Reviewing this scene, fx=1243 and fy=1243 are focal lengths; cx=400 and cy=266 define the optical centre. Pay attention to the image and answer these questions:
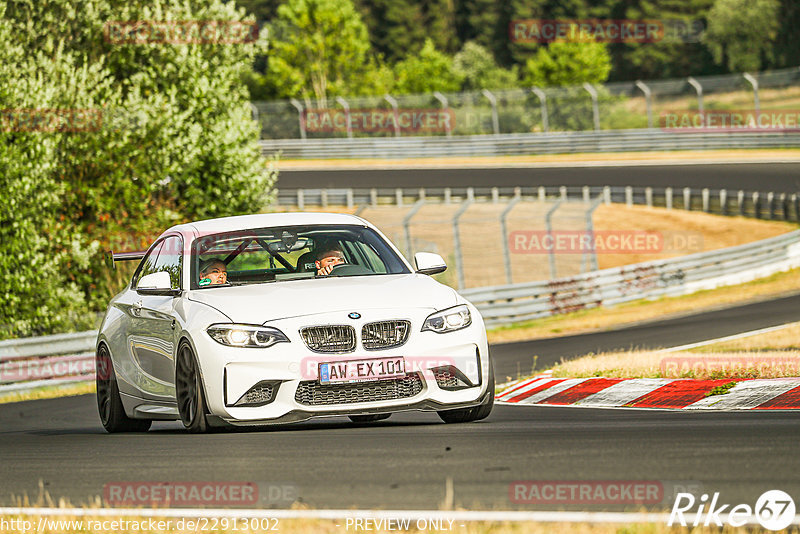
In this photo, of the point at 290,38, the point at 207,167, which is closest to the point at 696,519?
the point at 207,167

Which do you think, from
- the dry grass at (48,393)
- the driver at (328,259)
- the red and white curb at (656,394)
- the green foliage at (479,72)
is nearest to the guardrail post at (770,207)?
the dry grass at (48,393)

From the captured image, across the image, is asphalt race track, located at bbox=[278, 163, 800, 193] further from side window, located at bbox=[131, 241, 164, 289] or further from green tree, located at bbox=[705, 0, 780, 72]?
green tree, located at bbox=[705, 0, 780, 72]

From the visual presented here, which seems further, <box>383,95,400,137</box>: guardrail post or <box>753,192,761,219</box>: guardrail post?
<box>383,95,400,137</box>: guardrail post

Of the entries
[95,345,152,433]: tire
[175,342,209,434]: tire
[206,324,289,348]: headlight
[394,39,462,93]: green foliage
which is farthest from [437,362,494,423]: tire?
[394,39,462,93]: green foliage

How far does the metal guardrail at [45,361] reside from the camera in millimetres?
18578

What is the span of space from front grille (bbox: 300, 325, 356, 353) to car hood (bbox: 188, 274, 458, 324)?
12 cm

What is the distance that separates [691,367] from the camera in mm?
11219

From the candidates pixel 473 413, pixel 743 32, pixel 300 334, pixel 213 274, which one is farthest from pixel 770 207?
pixel 743 32

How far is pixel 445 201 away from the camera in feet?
139

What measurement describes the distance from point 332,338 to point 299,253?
1.64 metres

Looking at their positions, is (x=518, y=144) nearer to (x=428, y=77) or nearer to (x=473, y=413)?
(x=428, y=77)

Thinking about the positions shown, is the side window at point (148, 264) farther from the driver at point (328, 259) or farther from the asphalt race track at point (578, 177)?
the asphalt race track at point (578, 177)

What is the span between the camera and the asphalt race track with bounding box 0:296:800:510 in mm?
5449

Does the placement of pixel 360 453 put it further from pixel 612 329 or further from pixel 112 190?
pixel 112 190
